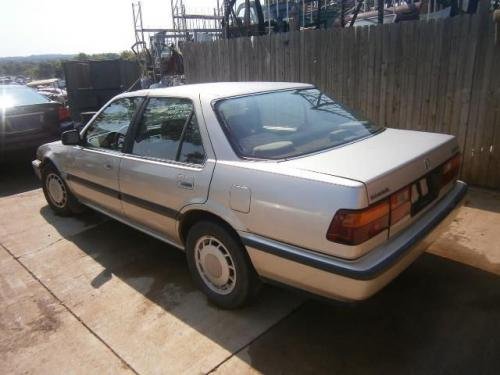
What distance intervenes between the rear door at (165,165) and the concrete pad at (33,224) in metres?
1.34

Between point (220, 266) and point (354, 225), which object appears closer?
point (354, 225)

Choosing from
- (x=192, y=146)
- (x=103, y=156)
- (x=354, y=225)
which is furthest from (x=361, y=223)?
(x=103, y=156)

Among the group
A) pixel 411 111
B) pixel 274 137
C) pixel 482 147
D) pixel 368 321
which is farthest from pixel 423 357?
pixel 411 111

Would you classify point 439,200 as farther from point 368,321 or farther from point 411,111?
point 411,111

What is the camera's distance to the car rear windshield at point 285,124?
280 cm

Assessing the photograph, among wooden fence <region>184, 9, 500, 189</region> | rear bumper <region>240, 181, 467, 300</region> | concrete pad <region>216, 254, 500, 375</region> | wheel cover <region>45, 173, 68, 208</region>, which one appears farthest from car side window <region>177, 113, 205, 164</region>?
wooden fence <region>184, 9, 500, 189</region>

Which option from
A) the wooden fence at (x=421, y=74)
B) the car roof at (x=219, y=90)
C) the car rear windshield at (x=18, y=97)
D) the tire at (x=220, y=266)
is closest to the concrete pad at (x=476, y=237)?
the wooden fence at (x=421, y=74)

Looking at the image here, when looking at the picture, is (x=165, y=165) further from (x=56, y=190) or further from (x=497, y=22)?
(x=497, y=22)

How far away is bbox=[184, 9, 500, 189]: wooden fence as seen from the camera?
15.4 ft

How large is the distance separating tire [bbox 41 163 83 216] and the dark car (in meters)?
2.15

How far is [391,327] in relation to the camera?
2.77 meters

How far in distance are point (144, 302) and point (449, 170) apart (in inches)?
97.8

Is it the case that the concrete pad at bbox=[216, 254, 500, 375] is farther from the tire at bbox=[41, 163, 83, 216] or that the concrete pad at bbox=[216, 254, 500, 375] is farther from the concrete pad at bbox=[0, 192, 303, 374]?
the tire at bbox=[41, 163, 83, 216]

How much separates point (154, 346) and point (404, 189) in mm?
1876
